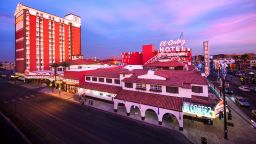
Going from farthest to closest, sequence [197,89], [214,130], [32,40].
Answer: [32,40] → [197,89] → [214,130]

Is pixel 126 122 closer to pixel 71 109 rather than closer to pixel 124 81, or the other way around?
pixel 124 81

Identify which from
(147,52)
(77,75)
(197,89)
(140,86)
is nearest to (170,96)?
(197,89)

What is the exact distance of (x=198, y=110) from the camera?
86.2ft

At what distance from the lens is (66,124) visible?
2852 cm

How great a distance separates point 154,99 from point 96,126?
483 inches

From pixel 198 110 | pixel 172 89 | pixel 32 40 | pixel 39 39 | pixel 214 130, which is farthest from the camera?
pixel 39 39

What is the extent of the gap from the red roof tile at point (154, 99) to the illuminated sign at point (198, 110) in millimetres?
1816

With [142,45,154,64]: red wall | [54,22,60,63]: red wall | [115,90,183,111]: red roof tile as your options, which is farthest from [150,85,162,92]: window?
[54,22,60,63]: red wall

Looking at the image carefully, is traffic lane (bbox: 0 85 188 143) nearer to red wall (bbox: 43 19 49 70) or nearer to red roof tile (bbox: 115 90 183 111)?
red roof tile (bbox: 115 90 183 111)

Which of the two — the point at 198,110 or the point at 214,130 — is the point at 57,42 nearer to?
the point at 198,110

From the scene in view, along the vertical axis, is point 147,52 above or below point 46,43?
below

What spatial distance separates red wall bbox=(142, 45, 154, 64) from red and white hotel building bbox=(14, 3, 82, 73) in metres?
53.4

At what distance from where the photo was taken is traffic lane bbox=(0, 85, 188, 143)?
23109 mm

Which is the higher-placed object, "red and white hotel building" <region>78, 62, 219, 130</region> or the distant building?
the distant building
